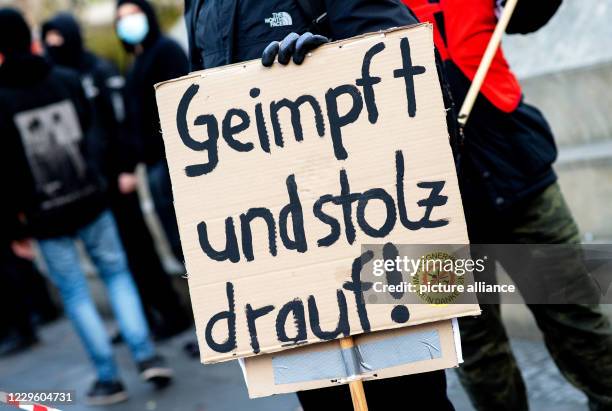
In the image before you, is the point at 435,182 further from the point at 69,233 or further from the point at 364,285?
the point at 69,233

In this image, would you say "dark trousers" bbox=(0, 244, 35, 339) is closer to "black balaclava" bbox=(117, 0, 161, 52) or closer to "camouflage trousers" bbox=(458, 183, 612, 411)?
"black balaclava" bbox=(117, 0, 161, 52)

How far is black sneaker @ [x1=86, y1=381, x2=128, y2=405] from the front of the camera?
5.30 meters

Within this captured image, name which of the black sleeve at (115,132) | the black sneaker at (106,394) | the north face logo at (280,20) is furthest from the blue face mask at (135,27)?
the north face logo at (280,20)

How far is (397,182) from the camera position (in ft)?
7.89

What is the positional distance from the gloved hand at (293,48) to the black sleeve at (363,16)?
215 millimetres

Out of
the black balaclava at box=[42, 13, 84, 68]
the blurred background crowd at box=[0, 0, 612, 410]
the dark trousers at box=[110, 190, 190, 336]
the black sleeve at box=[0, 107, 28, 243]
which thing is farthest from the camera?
the black balaclava at box=[42, 13, 84, 68]

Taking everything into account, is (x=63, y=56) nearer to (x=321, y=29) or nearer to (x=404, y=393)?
(x=321, y=29)

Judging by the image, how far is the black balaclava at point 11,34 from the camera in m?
5.11

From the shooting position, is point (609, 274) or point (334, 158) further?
point (609, 274)

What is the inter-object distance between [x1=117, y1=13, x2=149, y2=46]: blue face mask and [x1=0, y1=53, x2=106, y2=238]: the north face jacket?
2.14 ft

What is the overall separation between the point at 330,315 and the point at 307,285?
10cm

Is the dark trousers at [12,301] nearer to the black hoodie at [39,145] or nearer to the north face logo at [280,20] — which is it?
the black hoodie at [39,145]

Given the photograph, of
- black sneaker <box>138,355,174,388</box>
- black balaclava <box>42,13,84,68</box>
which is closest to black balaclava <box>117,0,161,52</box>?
black balaclava <box>42,13,84,68</box>

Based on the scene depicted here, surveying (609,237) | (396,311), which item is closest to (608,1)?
(609,237)
